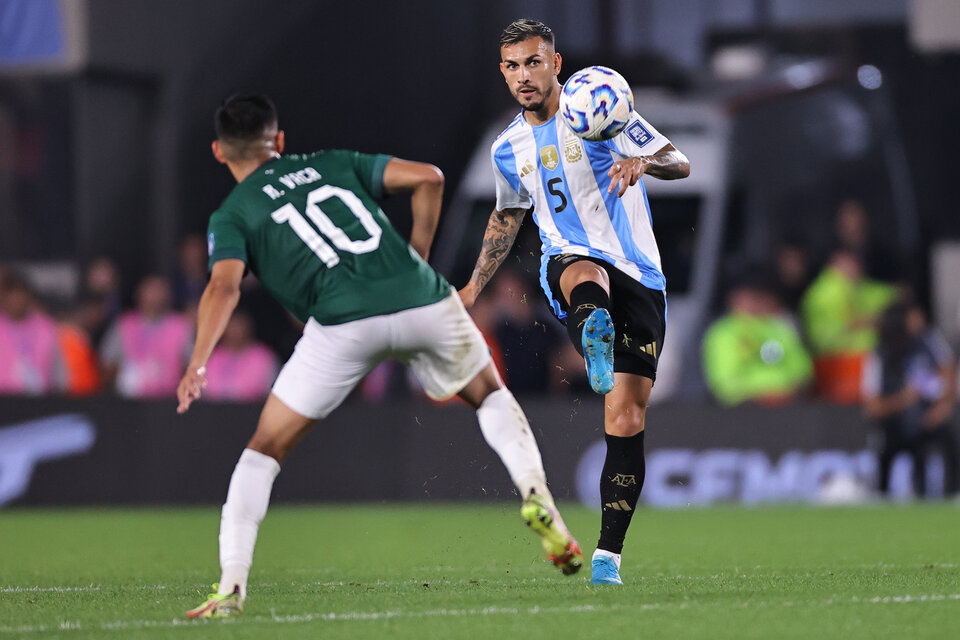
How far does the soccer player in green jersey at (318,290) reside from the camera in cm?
618

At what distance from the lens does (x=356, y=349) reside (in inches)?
245

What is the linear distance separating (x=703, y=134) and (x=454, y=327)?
11.1 metres

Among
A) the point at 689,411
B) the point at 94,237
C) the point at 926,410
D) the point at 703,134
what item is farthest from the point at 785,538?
the point at 94,237

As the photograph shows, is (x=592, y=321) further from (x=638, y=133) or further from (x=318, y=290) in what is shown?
(x=318, y=290)

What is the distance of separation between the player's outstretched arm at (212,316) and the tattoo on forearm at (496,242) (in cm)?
165

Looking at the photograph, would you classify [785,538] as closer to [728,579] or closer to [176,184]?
[728,579]

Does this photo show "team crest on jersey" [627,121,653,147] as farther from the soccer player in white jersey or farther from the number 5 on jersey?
the number 5 on jersey

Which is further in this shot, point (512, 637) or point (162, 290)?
point (162, 290)

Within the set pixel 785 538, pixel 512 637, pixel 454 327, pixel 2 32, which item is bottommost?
pixel 785 538

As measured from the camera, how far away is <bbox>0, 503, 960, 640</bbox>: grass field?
5.83 m

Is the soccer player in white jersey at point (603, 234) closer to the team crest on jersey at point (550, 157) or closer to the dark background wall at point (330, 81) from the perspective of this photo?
the team crest on jersey at point (550, 157)

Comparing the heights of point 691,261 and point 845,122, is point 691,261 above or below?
below

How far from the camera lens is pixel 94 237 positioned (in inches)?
689

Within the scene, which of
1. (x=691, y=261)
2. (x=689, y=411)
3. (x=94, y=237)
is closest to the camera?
(x=689, y=411)
